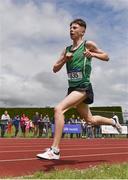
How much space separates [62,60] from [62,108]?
0.78 metres

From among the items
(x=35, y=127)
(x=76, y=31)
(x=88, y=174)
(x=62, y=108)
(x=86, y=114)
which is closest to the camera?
(x=88, y=174)

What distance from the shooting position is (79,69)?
771cm

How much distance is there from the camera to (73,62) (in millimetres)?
7766

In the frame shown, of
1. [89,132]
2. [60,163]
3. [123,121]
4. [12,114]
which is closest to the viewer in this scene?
[60,163]

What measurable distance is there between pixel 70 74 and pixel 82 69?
209mm

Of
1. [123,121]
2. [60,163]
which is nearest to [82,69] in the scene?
[60,163]

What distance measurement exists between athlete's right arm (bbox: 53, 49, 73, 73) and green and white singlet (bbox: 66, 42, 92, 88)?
0.26ft

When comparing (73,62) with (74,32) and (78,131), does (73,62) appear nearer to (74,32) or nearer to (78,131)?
(74,32)

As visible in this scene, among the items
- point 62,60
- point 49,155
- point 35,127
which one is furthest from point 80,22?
point 35,127

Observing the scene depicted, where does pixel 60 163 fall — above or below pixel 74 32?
below

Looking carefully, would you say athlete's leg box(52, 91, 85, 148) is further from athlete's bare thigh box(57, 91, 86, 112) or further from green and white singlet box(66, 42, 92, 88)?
green and white singlet box(66, 42, 92, 88)

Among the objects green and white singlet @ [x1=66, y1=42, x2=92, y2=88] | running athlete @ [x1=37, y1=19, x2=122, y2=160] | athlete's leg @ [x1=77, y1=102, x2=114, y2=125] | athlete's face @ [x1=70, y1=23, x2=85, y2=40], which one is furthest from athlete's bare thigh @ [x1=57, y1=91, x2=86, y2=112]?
athlete's face @ [x1=70, y1=23, x2=85, y2=40]

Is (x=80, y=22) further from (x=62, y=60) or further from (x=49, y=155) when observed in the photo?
(x=49, y=155)

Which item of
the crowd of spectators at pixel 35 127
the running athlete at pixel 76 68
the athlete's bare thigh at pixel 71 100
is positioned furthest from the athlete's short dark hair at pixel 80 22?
the crowd of spectators at pixel 35 127
